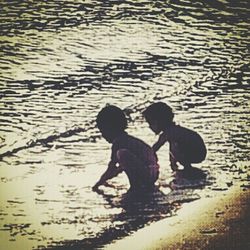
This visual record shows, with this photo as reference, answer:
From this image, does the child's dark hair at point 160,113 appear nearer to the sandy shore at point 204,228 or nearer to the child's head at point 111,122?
the child's head at point 111,122

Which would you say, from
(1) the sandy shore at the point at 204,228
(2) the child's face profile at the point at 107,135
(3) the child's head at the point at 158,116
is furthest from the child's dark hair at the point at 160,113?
(1) the sandy shore at the point at 204,228

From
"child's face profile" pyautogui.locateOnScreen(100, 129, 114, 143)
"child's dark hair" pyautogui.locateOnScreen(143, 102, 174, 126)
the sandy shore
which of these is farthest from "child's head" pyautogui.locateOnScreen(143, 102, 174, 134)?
the sandy shore

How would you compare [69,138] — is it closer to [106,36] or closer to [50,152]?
[50,152]

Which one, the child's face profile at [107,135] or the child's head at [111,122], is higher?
the child's head at [111,122]

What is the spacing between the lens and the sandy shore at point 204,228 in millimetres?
1486

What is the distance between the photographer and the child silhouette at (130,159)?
5.21 ft

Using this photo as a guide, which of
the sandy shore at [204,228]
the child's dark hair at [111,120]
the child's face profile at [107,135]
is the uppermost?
the child's dark hair at [111,120]

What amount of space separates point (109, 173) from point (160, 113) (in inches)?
9.3

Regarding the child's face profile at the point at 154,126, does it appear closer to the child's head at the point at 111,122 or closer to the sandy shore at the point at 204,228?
the child's head at the point at 111,122

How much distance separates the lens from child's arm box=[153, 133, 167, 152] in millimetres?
1612

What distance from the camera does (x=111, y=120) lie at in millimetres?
1614

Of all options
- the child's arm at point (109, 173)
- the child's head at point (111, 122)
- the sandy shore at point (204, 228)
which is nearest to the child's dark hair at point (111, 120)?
the child's head at point (111, 122)

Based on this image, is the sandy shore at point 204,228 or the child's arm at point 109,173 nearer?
the sandy shore at point 204,228

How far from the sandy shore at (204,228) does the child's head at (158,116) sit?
0.25 m
